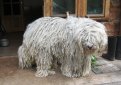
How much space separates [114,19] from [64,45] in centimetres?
167

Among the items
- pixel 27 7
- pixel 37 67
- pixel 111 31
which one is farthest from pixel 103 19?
pixel 27 7

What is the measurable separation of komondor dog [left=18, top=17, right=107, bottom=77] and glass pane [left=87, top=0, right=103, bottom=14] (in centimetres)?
98

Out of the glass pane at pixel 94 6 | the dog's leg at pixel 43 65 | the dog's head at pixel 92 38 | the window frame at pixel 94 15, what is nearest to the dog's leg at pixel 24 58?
the dog's leg at pixel 43 65

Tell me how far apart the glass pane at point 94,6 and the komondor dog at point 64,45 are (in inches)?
38.5

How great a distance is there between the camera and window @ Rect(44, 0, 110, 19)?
16.9 feet

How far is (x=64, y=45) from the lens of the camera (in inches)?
171

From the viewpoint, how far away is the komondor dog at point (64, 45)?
4113mm

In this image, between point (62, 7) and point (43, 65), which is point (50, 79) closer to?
point (43, 65)

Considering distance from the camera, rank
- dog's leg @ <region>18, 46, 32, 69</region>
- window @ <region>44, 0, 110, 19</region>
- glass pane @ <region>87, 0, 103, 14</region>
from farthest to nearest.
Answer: glass pane @ <region>87, 0, 103, 14</region> → window @ <region>44, 0, 110, 19</region> → dog's leg @ <region>18, 46, 32, 69</region>

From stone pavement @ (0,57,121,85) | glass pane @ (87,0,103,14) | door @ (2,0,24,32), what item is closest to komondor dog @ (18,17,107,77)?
stone pavement @ (0,57,121,85)

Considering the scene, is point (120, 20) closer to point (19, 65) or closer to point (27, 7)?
point (19, 65)

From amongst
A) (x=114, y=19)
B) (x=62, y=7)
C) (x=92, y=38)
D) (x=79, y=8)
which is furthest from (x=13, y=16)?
(x=92, y=38)

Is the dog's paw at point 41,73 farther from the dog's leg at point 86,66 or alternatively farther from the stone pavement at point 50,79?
the dog's leg at point 86,66

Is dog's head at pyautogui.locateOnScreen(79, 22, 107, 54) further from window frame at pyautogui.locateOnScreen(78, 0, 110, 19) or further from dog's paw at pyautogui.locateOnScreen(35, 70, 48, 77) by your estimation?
window frame at pyautogui.locateOnScreen(78, 0, 110, 19)
